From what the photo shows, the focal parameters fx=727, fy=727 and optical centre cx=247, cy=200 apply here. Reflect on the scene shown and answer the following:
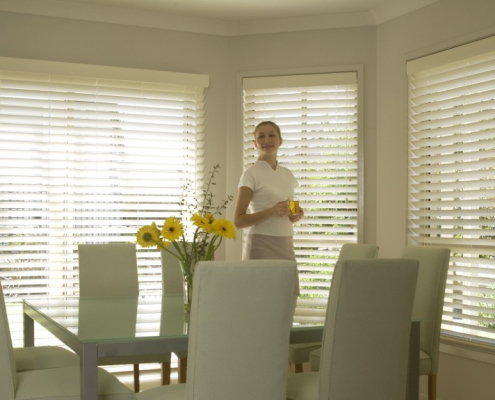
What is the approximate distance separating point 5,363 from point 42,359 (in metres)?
0.94

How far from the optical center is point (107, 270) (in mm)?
4523

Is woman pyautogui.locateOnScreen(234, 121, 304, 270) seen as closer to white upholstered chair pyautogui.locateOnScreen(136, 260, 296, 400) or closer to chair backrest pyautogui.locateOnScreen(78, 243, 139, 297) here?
chair backrest pyautogui.locateOnScreen(78, 243, 139, 297)

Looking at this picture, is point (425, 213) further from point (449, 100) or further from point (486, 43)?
point (486, 43)

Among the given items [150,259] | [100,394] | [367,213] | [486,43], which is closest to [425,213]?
[367,213]

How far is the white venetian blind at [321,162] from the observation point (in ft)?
18.7

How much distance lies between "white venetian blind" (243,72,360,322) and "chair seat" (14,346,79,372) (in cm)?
235

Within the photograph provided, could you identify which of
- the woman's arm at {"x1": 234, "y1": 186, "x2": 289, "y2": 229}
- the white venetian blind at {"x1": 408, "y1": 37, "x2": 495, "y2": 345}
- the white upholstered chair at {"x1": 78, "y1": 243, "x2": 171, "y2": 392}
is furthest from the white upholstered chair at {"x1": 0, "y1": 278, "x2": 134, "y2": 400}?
the white venetian blind at {"x1": 408, "y1": 37, "x2": 495, "y2": 345}

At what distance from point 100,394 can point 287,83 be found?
3497 mm

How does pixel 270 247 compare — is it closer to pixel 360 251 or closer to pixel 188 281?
pixel 360 251

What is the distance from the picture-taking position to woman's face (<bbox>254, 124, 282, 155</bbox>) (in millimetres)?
4566

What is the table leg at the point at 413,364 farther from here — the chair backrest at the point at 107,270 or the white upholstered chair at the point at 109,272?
the chair backrest at the point at 107,270

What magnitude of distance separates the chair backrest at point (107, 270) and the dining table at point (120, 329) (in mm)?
377

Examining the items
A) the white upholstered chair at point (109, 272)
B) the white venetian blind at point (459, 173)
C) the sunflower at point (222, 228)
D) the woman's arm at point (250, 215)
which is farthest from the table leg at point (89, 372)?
the white venetian blind at point (459, 173)

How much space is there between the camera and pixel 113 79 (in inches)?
222
